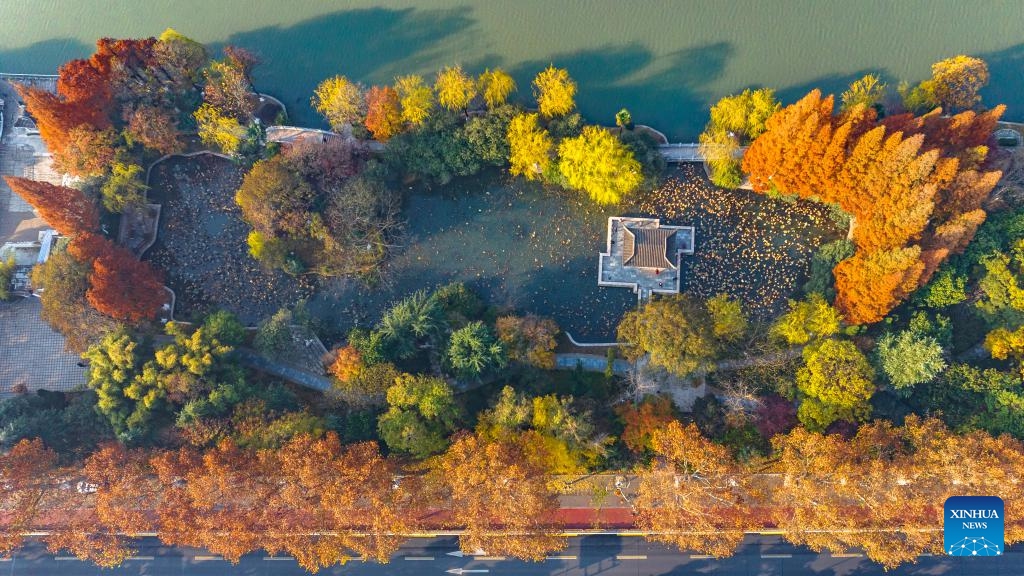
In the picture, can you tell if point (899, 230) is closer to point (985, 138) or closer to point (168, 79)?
point (985, 138)

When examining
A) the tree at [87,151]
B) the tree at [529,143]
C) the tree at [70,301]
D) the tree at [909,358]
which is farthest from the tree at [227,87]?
the tree at [909,358]

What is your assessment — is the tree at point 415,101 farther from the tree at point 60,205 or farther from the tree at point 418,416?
the tree at point 60,205

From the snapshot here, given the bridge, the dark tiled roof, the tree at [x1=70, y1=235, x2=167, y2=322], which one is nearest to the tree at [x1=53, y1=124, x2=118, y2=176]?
the tree at [x1=70, y1=235, x2=167, y2=322]

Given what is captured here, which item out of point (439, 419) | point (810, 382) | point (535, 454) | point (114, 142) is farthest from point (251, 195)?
point (810, 382)

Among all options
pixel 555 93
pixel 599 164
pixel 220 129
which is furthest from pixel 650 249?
pixel 220 129

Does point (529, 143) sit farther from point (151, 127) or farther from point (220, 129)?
point (151, 127)
